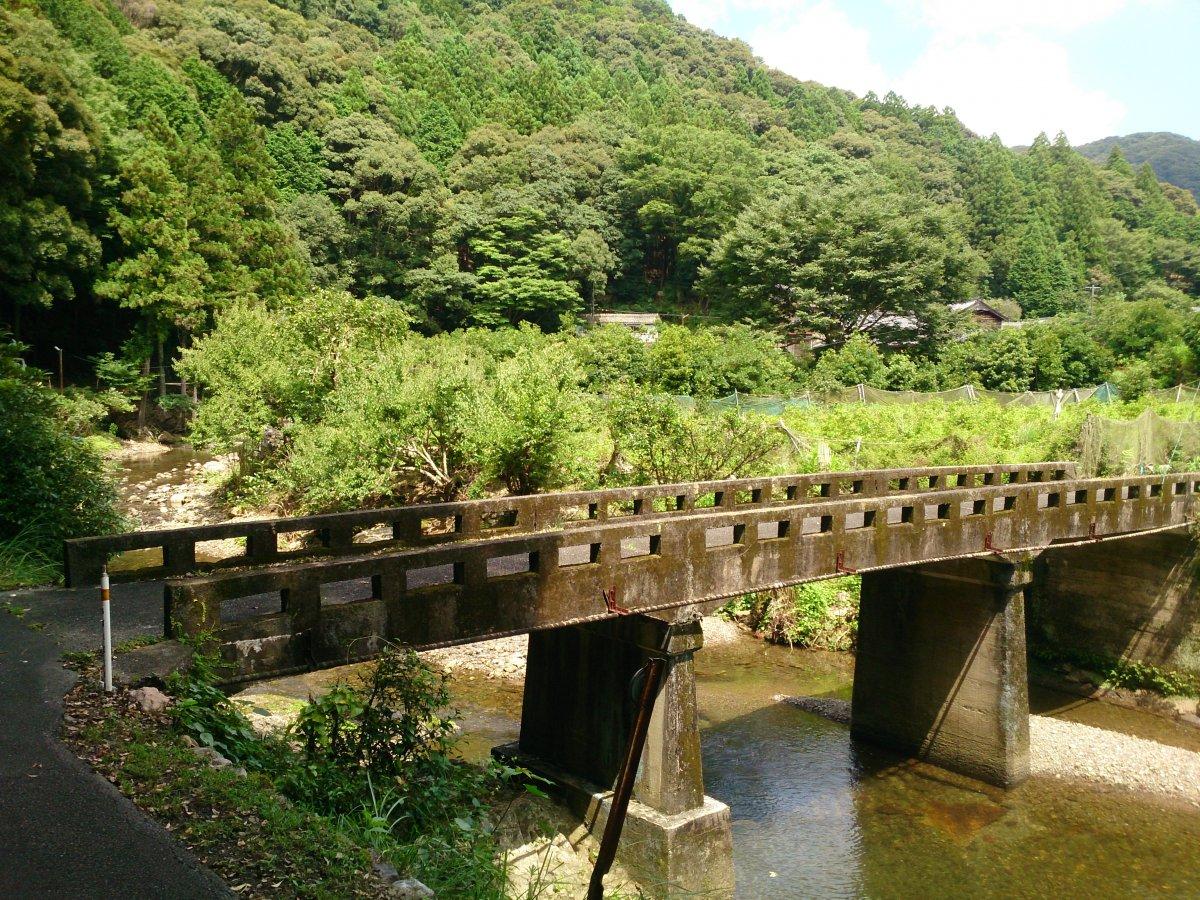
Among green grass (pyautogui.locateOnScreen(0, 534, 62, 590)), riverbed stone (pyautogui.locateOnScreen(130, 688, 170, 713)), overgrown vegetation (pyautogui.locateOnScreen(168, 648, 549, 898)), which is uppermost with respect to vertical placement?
riverbed stone (pyautogui.locateOnScreen(130, 688, 170, 713))

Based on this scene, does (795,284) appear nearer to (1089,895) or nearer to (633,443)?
(633,443)

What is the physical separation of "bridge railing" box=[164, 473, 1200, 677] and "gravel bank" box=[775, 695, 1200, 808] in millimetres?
3916

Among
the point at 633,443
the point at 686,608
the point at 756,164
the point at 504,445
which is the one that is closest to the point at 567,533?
the point at 686,608

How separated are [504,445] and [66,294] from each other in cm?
2572

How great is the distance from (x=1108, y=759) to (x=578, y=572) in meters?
12.2

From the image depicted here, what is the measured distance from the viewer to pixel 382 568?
7.92m

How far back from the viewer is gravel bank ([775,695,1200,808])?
15078 millimetres

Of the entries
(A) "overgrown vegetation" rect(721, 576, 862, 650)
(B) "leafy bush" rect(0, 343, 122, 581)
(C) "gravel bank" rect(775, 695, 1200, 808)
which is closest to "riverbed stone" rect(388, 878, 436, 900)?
(B) "leafy bush" rect(0, 343, 122, 581)

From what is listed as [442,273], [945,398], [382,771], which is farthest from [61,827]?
[442,273]

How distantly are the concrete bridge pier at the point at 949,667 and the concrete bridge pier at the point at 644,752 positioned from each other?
6.23 m

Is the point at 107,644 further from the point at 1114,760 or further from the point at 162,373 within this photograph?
the point at 162,373

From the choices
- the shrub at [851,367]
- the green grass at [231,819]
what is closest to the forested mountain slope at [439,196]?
the shrub at [851,367]

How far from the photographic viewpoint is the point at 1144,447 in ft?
77.0

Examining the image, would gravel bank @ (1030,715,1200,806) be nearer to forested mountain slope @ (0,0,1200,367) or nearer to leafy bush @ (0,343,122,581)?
leafy bush @ (0,343,122,581)
